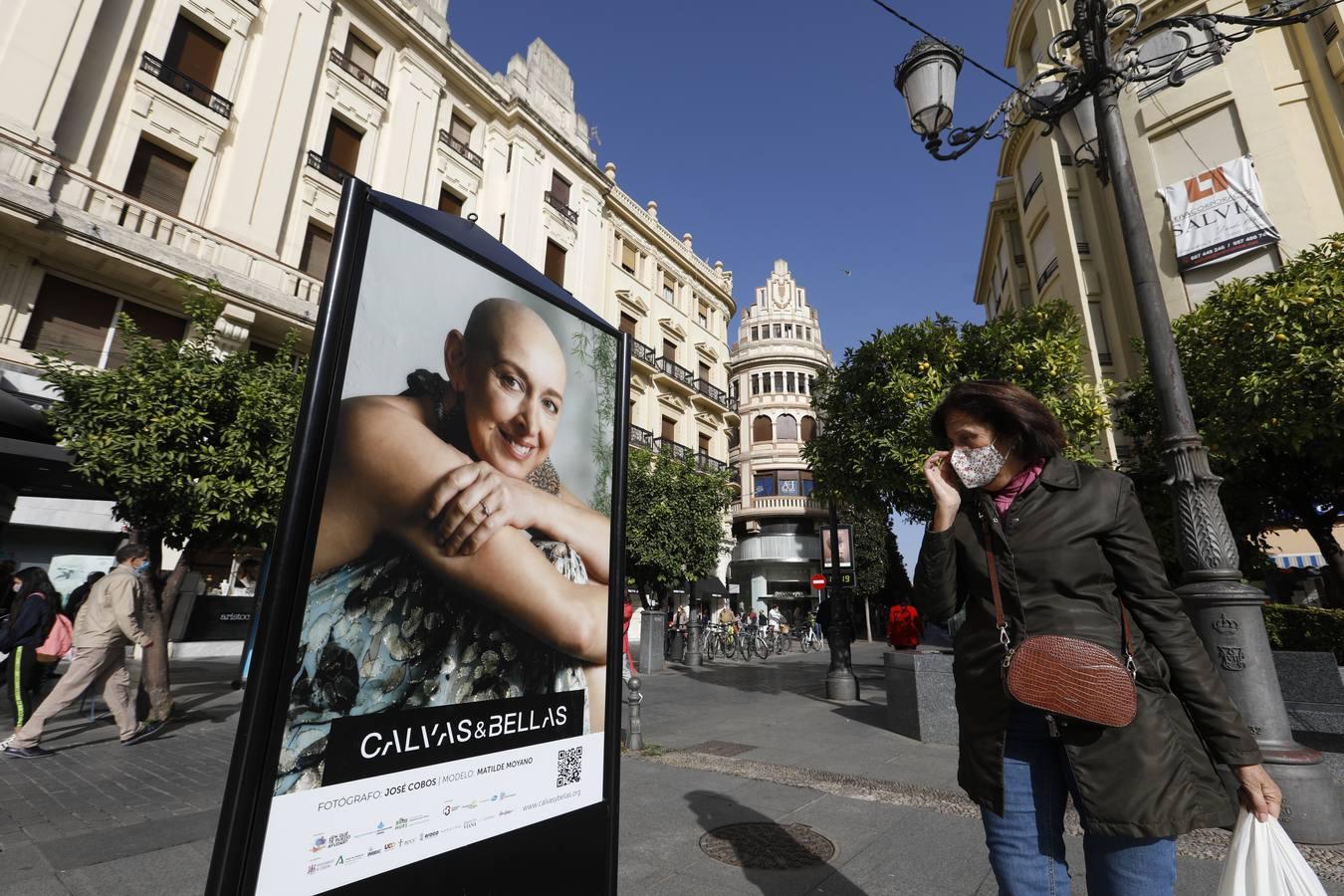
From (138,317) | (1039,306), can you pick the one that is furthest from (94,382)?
(1039,306)

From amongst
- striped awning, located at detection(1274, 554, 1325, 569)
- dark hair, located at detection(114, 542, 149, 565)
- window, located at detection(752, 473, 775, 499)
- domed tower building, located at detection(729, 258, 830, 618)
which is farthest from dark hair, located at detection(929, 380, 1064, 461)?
window, located at detection(752, 473, 775, 499)

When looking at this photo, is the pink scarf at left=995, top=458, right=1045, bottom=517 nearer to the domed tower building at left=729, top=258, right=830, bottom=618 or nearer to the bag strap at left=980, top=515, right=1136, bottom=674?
the bag strap at left=980, top=515, right=1136, bottom=674

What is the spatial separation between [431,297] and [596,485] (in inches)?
35.9

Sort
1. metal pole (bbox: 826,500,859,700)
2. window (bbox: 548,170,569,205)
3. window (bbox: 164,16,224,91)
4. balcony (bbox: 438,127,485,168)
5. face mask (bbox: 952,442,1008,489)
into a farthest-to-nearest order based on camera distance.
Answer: window (bbox: 548,170,569,205) → balcony (bbox: 438,127,485,168) → window (bbox: 164,16,224,91) → metal pole (bbox: 826,500,859,700) → face mask (bbox: 952,442,1008,489)

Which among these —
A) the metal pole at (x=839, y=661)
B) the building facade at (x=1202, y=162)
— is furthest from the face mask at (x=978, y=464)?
the building facade at (x=1202, y=162)

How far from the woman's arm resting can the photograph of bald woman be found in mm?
1615

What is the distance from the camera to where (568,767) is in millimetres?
2035

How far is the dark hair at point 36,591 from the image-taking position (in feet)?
22.2

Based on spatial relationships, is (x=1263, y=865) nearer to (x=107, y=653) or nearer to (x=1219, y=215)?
(x=107, y=653)

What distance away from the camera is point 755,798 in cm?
452

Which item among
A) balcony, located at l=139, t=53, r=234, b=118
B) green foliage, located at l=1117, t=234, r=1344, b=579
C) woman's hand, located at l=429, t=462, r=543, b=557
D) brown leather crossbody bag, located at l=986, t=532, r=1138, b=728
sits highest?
balcony, located at l=139, t=53, r=234, b=118

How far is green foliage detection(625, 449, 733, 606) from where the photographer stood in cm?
1695

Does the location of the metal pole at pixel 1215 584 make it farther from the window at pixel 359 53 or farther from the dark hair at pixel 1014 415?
the window at pixel 359 53

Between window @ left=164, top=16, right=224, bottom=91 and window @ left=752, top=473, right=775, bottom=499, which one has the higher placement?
window @ left=164, top=16, right=224, bottom=91
